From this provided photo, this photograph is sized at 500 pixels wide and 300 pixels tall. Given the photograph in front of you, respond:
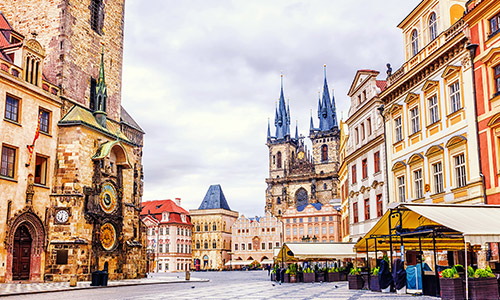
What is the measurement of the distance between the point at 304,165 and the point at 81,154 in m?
95.0

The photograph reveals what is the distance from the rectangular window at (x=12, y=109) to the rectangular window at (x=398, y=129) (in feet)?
65.9

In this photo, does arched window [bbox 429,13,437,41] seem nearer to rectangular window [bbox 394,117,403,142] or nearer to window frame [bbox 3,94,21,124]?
rectangular window [bbox 394,117,403,142]

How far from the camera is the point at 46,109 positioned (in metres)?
29.4

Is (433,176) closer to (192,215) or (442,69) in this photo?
(442,69)

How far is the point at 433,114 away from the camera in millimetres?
23406

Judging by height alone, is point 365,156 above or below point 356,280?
above

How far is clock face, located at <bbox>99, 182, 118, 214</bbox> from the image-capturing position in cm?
3177

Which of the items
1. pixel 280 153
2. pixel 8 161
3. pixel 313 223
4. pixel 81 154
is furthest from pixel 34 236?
pixel 280 153

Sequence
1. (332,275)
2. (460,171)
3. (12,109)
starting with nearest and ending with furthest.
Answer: (460,171) < (12,109) < (332,275)

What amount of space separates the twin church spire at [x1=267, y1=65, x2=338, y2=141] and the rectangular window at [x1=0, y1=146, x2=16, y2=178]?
101174 mm

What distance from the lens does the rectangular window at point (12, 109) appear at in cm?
2650

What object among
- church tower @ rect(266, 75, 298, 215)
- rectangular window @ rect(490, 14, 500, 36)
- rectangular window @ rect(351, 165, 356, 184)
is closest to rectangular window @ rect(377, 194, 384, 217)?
rectangular window @ rect(351, 165, 356, 184)

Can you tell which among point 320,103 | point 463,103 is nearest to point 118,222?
point 463,103

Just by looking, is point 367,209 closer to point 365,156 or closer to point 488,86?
point 365,156
